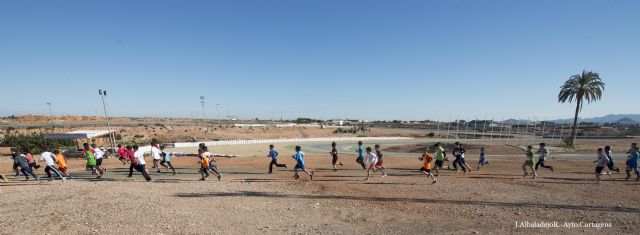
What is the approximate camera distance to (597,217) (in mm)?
8328

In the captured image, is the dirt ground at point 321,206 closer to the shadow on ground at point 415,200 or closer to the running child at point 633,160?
the shadow on ground at point 415,200

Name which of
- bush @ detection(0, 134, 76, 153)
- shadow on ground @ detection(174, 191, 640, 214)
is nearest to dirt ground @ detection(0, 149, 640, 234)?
shadow on ground @ detection(174, 191, 640, 214)

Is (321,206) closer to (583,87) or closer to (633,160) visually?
(633,160)

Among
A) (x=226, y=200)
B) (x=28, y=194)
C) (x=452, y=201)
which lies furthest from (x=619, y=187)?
(x=28, y=194)

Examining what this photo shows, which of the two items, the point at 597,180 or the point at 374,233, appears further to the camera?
the point at 597,180

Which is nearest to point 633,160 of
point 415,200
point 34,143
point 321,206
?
point 415,200

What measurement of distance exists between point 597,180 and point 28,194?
2087cm

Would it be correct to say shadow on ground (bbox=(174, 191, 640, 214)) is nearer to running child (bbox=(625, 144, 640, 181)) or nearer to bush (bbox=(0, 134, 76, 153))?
running child (bbox=(625, 144, 640, 181))

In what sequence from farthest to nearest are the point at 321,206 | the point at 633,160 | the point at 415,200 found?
the point at 633,160 → the point at 415,200 → the point at 321,206

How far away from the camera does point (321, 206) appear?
31.7 feet

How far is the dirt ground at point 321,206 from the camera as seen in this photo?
7.77 meters

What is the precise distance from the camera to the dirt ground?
777 centimetres

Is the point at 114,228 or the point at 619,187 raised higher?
the point at 619,187

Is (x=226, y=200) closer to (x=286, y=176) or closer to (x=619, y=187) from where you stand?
(x=286, y=176)
